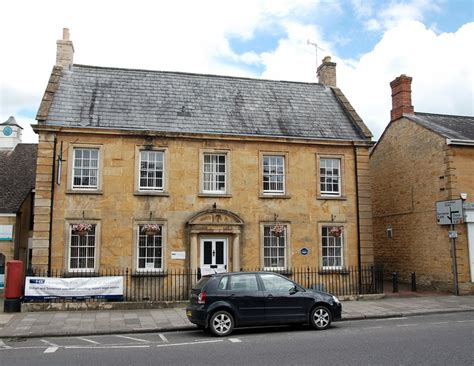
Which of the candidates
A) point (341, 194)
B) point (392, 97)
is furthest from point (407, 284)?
point (392, 97)

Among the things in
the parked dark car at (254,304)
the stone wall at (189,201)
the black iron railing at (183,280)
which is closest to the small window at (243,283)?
the parked dark car at (254,304)

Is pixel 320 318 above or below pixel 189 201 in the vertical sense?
below

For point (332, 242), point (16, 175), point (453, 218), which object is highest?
point (16, 175)

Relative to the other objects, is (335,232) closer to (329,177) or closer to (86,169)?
(329,177)

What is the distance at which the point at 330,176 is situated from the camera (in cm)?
2033

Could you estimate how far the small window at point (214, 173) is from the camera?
760 inches

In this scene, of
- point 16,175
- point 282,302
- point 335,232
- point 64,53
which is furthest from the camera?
point 16,175

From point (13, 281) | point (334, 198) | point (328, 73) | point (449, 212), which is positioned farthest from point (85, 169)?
point (449, 212)

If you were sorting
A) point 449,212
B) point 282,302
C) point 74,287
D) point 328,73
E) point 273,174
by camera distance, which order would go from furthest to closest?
1. point 328,73
2. point 273,174
3. point 449,212
4. point 74,287
5. point 282,302

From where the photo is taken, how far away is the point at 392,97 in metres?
24.9

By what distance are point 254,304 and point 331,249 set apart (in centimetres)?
863

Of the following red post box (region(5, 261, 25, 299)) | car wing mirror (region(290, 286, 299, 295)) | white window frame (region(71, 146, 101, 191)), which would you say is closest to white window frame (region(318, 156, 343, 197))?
car wing mirror (region(290, 286, 299, 295))

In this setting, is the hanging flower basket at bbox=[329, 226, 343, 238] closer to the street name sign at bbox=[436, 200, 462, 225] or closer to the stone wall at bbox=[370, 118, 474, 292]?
the street name sign at bbox=[436, 200, 462, 225]

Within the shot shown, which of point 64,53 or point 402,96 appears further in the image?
point 402,96
